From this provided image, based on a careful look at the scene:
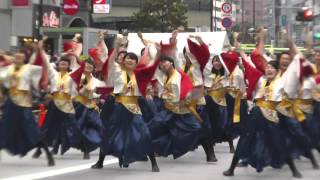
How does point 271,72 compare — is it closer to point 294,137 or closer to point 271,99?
point 271,99

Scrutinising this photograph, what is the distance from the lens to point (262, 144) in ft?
29.1

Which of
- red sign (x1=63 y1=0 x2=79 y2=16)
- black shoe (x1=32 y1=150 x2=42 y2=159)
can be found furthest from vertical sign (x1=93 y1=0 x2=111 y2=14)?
black shoe (x1=32 y1=150 x2=42 y2=159)

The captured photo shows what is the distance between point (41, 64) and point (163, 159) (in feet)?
9.00

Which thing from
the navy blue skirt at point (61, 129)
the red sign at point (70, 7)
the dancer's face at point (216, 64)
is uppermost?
the red sign at point (70, 7)

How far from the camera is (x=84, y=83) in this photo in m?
11.5

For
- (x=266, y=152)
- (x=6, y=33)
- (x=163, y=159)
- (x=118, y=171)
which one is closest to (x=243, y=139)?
(x=266, y=152)

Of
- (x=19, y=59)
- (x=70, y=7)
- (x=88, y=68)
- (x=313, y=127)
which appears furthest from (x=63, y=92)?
(x=70, y=7)

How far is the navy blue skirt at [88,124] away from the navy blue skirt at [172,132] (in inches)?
55.5

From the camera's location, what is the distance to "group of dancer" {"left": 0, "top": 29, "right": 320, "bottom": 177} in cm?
891

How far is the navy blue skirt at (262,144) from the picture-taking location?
8828mm

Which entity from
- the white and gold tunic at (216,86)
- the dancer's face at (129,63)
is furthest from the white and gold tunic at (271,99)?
the white and gold tunic at (216,86)

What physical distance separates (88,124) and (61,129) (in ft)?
2.11

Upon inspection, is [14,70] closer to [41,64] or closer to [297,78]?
[41,64]

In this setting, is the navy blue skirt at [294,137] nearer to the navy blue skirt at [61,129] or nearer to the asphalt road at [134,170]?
the asphalt road at [134,170]
